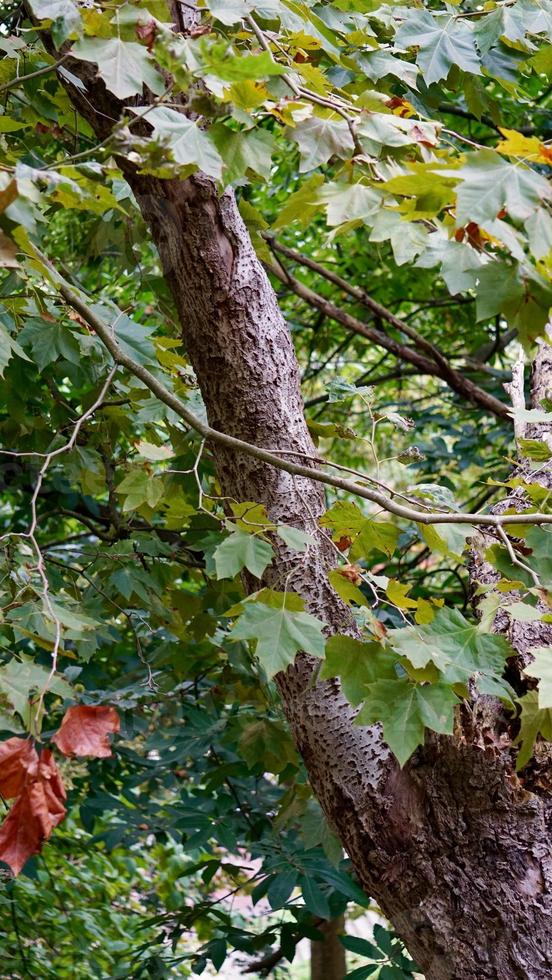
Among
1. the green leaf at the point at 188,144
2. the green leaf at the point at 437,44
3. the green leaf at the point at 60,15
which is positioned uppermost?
the green leaf at the point at 437,44

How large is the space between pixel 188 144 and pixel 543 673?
789 mm

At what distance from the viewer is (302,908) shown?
7.83 ft

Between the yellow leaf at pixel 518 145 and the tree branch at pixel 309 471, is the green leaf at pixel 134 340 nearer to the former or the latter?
the tree branch at pixel 309 471

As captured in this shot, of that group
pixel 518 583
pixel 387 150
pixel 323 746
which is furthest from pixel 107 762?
pixel 387 150

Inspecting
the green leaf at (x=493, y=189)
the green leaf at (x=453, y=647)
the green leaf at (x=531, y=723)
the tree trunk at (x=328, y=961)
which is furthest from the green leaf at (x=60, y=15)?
the tree trunk at (x=328, y=961)

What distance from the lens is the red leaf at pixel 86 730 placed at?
3.78ft

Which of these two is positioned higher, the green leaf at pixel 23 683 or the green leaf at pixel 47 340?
the green leaf at pixel 47 340

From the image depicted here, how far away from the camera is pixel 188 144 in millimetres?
1262

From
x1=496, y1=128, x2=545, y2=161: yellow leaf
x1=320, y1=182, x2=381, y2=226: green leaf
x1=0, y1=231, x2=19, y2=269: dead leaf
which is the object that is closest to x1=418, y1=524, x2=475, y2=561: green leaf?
x1=320, y1=182, x2=381, y2=226: green leaf

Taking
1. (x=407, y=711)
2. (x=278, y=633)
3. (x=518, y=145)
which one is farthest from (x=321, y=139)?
(x=407, y=711)

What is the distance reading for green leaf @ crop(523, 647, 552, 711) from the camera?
46.9 inches

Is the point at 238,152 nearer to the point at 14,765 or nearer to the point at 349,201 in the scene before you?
the point at 349,201

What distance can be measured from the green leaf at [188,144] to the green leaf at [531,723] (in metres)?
0.80

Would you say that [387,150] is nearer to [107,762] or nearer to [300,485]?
[300,485]
